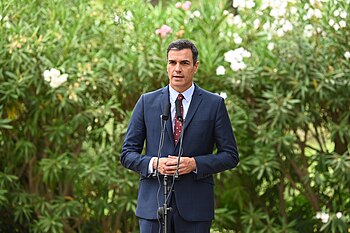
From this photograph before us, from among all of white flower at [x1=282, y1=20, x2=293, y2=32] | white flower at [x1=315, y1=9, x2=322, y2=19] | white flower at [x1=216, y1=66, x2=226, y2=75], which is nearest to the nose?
white flower at [x1=216, y1=66, x2=226, y2=75]

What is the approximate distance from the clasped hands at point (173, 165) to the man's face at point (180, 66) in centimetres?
33

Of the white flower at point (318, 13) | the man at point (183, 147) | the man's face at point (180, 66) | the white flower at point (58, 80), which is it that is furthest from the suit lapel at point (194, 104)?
the white flower at point (318, 13)

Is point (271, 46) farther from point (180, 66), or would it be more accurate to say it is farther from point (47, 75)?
point (180, 66)

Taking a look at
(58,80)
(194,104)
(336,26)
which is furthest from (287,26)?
(194,104)

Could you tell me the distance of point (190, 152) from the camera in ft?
13.2

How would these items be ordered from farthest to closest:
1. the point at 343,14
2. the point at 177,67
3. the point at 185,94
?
the point at 343,14 → the point at 185,94 → the point at 177,67

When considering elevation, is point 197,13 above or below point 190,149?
above

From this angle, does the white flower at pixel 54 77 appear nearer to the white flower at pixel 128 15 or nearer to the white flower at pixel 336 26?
the white flower at pixel 128 15

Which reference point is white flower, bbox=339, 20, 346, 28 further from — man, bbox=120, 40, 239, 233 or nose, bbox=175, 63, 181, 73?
nose, bbox=175, 63, 181, 73

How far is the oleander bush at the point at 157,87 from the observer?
642 cm

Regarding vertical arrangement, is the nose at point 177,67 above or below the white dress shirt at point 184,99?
above

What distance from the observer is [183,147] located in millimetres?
4016

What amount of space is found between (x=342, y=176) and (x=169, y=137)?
2687 millimetres

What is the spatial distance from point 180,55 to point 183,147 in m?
Result: 0.40
